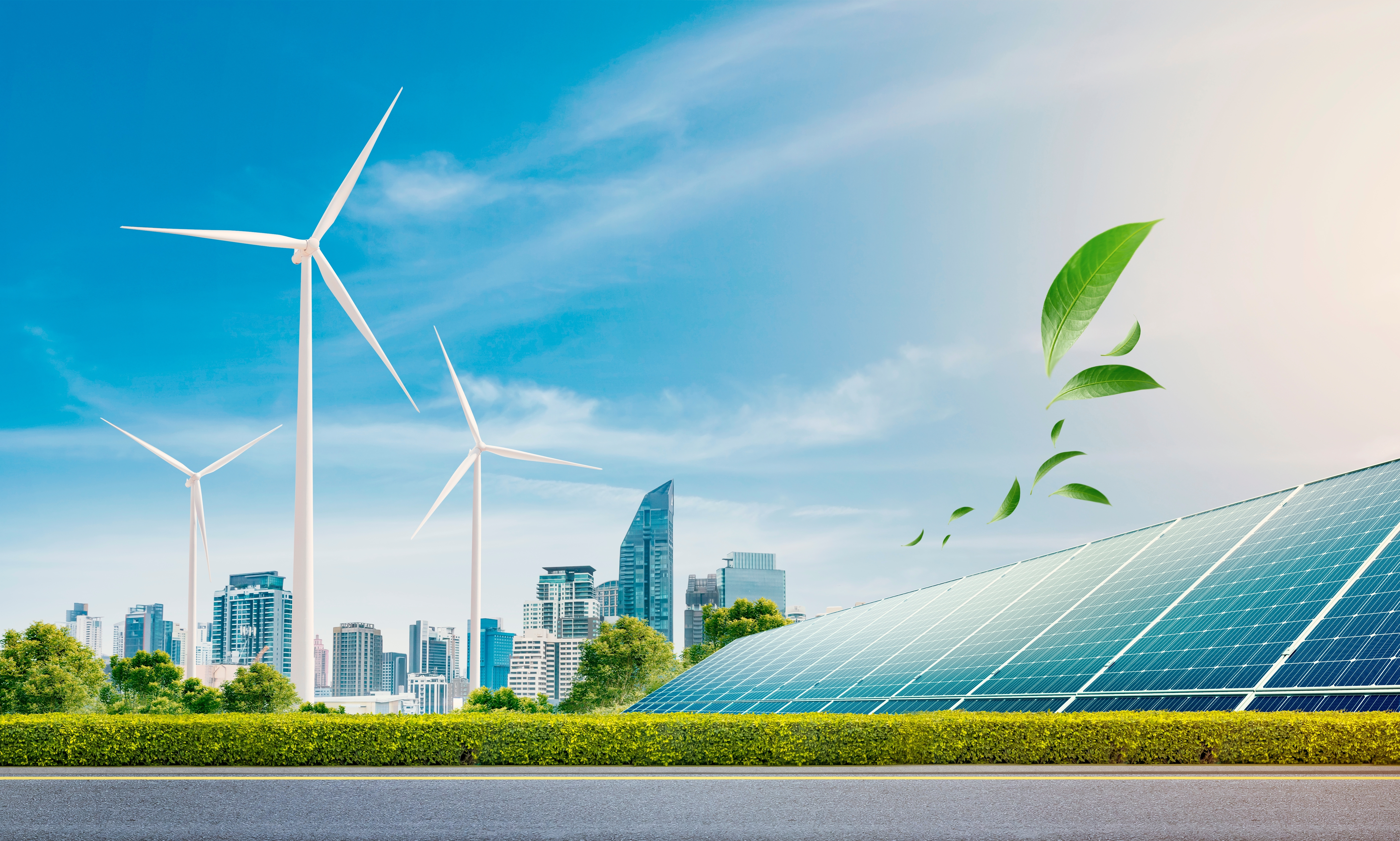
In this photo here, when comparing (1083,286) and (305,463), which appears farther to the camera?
(305,463)

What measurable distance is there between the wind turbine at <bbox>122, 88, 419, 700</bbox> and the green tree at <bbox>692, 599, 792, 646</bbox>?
43.4 meters

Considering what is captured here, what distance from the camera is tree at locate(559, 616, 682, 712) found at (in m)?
69.2

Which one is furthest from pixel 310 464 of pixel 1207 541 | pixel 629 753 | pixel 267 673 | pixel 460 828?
pixel 1207 541

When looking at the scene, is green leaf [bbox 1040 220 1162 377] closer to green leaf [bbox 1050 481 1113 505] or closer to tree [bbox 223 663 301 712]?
green leaf [bbox 1050 481 1113 505]

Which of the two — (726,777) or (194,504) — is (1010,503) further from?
(194,504)

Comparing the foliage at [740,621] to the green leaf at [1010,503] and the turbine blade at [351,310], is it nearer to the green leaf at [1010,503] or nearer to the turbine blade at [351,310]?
the turbine blade at [351,310]

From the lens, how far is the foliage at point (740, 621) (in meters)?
85.9

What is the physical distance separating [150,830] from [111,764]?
827cm

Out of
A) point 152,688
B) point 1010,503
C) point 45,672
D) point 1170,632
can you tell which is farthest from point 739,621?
point 1010,503

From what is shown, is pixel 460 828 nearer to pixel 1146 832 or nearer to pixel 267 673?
pixel 1146 832

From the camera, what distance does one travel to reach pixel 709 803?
52.5 feet

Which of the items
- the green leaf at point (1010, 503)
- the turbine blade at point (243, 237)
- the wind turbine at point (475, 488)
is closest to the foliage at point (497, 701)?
the wind turbine at point (475, 488)

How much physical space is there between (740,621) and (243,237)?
181ft

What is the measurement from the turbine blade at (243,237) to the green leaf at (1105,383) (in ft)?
180
